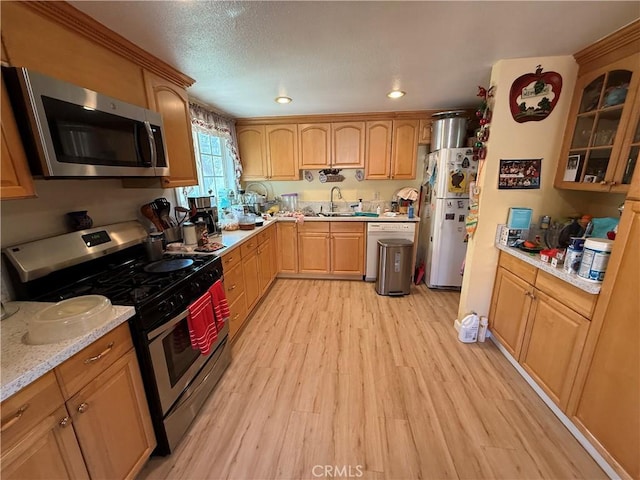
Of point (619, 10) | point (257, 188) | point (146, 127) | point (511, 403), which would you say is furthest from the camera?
point (257, 188)

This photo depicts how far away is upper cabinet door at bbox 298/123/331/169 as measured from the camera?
3.55m

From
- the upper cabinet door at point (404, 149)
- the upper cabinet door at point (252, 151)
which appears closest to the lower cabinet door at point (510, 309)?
the upper cabinet door at point (404, 149)

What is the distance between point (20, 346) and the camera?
35.6 inches

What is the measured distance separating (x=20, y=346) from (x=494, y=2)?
7.81 feet

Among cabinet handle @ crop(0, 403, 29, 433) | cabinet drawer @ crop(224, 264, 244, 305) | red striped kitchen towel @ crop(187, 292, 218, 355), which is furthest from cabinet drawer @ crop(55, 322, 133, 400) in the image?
cabinet drawer @ crop(224, 264, 244, 305)

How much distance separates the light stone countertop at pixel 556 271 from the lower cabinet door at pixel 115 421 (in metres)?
2.30

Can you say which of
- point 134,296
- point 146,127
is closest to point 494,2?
point 146,127

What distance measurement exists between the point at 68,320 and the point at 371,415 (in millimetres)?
1648

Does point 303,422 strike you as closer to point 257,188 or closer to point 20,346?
point 20,346

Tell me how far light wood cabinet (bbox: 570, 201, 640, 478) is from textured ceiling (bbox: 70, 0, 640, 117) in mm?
1059

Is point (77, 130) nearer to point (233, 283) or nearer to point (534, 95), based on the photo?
point (233, 283)

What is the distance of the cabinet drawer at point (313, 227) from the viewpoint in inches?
140

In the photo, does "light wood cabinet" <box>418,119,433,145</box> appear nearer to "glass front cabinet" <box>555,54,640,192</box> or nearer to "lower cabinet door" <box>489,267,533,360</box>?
"glass front cabinet" <box>555,54,640,192</box>

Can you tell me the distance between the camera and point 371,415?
1.64 metres
